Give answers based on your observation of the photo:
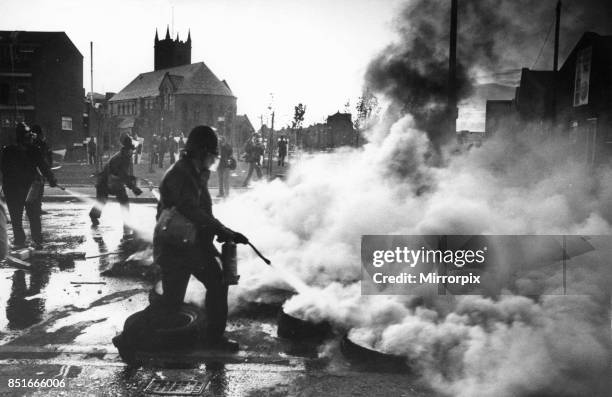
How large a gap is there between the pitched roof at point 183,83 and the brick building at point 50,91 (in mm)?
33975

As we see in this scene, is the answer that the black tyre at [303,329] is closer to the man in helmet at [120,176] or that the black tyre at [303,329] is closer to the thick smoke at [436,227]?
the thick smoke at [436,227]

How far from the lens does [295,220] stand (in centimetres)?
806

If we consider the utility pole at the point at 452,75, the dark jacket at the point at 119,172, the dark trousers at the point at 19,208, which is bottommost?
the dark trousers at the point at 19,208

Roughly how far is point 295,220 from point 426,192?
2083mm

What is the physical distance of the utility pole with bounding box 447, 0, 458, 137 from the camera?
413 inches

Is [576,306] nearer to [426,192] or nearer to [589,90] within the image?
[426,192]

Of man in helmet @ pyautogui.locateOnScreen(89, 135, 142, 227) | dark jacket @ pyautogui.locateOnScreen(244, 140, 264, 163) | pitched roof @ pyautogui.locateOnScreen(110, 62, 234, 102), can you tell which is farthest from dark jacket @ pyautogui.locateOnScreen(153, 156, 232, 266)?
pitched roof @ pyautogui.locateOnScreen(110, 62, 234, 102)

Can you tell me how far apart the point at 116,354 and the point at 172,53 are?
97.8 m

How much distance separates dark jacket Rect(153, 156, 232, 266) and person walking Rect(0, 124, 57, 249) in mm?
4995

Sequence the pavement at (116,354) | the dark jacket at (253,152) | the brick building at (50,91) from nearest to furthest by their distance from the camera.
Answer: the pavement at (116,354) < the dark jacket at (253,152) < the brick building at (50,91)

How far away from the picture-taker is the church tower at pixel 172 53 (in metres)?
93.6

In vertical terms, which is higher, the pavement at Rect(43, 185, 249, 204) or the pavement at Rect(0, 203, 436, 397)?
the pavement at Rect(43, 185, 249, 204)

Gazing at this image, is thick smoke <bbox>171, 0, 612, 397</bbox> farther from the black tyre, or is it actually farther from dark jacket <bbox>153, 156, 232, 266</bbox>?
dark jacket <bbox>153, 156, 232, 266</bbox>

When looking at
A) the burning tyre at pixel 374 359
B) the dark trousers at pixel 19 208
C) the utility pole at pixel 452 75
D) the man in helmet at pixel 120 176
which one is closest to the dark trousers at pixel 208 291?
the burning tyre at pixel 374 359
